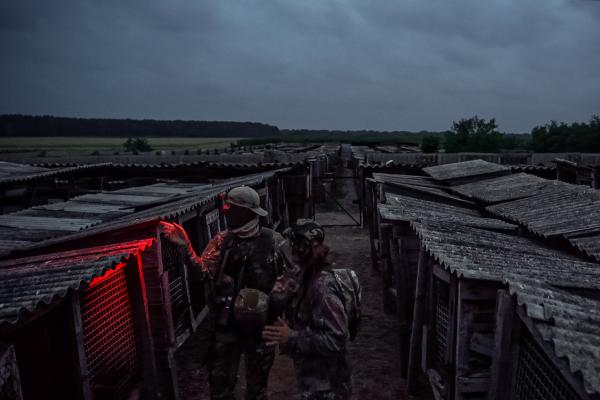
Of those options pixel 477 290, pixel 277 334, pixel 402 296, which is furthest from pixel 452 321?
pixel 402 296

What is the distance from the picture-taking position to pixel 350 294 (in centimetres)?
329

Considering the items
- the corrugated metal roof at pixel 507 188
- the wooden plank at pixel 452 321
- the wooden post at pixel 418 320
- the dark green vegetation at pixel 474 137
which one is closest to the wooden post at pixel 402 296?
the wooden post at pixel 418 320

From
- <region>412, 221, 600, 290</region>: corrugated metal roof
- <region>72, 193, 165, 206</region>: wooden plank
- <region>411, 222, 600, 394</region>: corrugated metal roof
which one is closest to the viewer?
<region>411, 222, 600, 394</region>: corrugated metal roof

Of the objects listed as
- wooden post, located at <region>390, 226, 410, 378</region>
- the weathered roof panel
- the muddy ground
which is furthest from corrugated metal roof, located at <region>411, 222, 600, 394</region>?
the weathered roof panel

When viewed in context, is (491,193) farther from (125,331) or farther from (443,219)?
(125,331)

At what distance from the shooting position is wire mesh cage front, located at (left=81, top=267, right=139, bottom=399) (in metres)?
4.61

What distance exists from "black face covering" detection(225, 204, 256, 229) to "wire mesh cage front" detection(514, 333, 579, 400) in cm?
274

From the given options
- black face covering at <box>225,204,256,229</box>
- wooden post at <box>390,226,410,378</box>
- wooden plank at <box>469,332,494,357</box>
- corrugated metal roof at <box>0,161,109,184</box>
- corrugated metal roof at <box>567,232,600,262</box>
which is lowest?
wooden post at <box>390,226,410,378</box>

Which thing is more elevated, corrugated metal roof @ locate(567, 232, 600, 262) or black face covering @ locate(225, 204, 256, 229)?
black face covering @ locate(225, 204, 256, 229)

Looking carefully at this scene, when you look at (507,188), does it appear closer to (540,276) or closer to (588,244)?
(588,244)

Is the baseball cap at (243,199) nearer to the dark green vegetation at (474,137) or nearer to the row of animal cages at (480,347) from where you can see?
the row of animal cages at (480,347)

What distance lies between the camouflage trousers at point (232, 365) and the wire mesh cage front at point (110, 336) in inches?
48.9

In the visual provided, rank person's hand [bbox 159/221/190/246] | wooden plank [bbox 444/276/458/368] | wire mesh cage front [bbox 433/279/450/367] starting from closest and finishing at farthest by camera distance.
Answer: person's hand [bbox 159/221/190/246] < wooden plank [bbox 444/276/458/368] < wire mesh cage front [bbox 433/279/450/367]

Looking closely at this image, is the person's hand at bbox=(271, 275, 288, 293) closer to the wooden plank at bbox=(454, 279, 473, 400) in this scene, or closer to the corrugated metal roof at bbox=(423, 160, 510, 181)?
the wooden plank at bbox=(454, 279, 473, 400)
